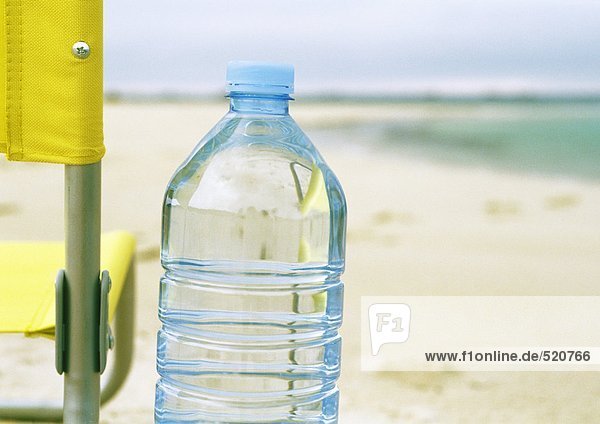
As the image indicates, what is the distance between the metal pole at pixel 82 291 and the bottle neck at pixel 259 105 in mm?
213

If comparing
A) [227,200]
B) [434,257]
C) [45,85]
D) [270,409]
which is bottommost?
[434,257]

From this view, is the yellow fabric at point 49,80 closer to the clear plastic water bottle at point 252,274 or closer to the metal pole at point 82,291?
the metal pole at point 82,291

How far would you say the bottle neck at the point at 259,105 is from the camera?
1.09 meters

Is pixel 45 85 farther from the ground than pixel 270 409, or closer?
farther from the ground

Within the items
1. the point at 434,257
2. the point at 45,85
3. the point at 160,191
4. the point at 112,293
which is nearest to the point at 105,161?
the point at 160,191

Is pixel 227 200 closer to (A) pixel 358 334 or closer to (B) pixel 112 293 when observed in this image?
(B) pixel 112 293

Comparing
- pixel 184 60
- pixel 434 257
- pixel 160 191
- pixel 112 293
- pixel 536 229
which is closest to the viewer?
pixel 112 293

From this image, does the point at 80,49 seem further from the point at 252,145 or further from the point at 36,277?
the point at 36,277

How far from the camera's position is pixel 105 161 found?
645 centimetres

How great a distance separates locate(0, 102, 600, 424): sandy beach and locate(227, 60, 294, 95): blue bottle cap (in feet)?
4.32

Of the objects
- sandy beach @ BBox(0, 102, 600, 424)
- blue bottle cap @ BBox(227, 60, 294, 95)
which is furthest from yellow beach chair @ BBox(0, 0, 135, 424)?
sandy beach @ BBox(0, 102, 600, 424)

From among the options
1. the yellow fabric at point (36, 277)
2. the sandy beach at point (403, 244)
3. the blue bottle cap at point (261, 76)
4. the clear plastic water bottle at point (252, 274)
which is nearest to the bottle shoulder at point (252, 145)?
the clear plastic water bottle at point (252, 274)

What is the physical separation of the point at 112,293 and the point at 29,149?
1.45ft

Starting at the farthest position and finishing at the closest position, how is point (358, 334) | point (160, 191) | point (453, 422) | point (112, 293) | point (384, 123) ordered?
point (384, 123), point (160, 191), point (358, 334), point (453, 422), point (112, 293)
